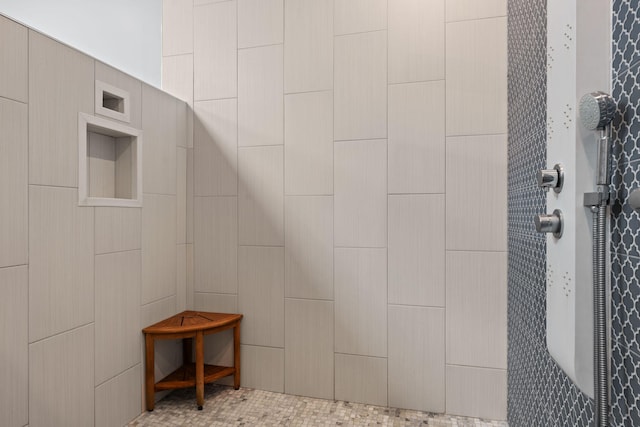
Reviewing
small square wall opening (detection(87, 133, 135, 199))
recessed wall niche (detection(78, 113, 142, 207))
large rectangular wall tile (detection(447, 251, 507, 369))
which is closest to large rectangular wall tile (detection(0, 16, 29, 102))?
recessed wall niche (detection(78, 113, 142, 207))

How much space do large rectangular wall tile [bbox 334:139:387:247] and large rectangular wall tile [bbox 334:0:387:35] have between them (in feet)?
2.00

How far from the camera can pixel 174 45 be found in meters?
2.30

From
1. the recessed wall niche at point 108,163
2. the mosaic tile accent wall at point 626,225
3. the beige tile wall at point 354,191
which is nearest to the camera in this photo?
the mosaic tile accent wall at point 626,225

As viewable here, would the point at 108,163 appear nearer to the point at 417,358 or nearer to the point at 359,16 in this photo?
the point at 359,16

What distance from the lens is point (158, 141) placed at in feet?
6.73

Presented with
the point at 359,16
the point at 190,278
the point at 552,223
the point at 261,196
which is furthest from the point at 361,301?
the point at 359,16

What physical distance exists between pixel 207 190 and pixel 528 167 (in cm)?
171

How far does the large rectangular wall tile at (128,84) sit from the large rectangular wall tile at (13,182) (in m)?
0.43

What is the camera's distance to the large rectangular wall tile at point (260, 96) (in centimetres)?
212

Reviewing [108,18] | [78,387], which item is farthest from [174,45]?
[78,387]

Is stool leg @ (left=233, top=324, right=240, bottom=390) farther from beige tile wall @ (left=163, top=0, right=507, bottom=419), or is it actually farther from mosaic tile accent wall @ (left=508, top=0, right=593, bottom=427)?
mosaic tile accent wall @ (left=508, top=0, right=593, bottom=427)

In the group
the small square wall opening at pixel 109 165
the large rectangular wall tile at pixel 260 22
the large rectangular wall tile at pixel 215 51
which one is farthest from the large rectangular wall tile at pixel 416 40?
the small square wall opening at pixel 109 165

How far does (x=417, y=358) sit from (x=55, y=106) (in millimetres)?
2004

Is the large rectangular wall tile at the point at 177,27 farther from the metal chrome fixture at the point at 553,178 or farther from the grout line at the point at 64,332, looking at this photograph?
the metal chrome fixture at the point at 553,178
